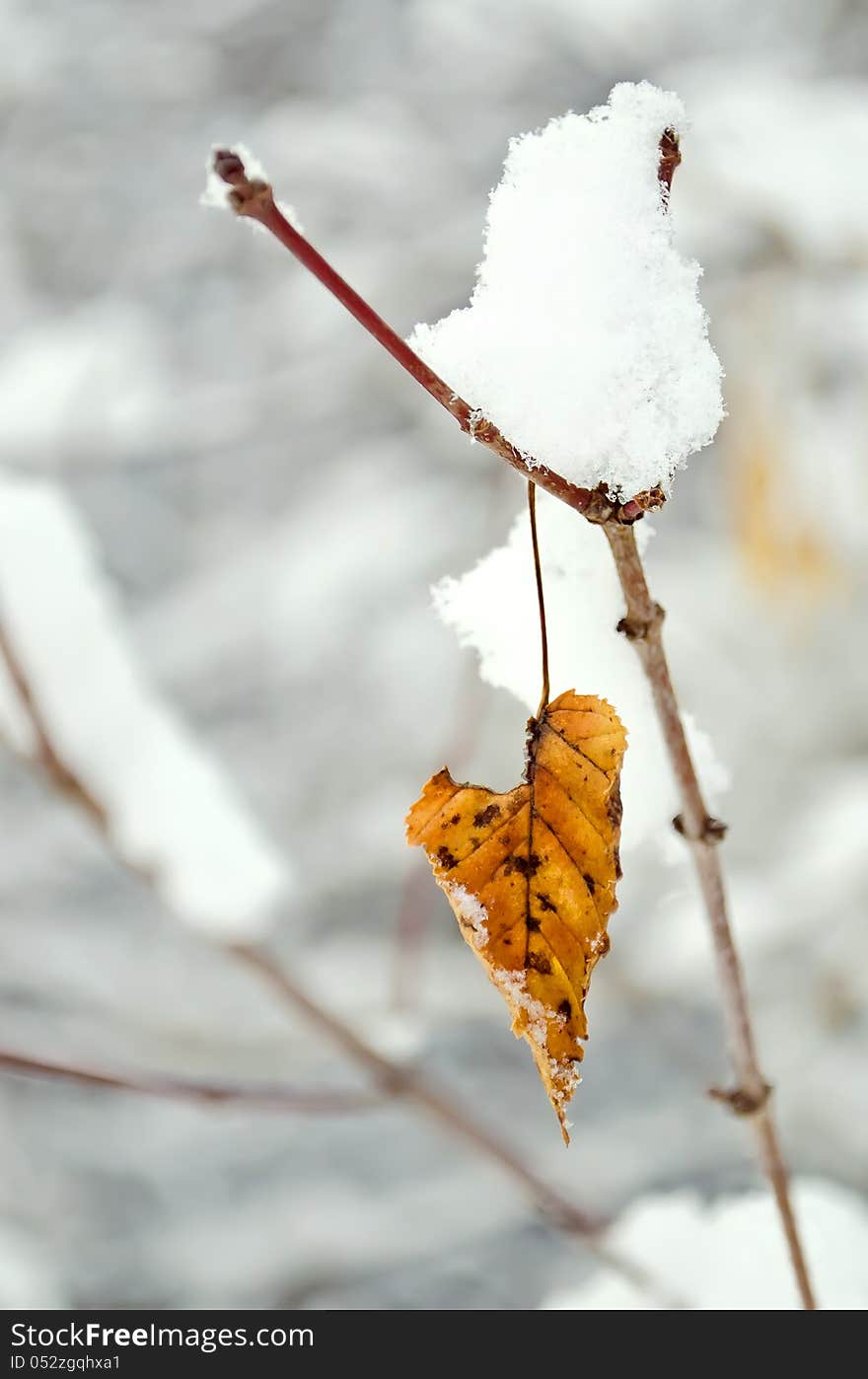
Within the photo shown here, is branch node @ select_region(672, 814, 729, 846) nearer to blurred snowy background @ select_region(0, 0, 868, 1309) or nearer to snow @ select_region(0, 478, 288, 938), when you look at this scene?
snow @ select_region(0, 478, 288, 938)

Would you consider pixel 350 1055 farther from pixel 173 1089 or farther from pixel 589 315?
pixel 589 315

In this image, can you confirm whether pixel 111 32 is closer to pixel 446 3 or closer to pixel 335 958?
pixel 446 3

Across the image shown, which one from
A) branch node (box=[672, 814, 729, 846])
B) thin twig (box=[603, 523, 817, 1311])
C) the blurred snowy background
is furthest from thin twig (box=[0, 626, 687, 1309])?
the blurred snowy background

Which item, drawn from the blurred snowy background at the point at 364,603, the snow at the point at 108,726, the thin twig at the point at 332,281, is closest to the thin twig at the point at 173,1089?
the snow at the point at 108,726

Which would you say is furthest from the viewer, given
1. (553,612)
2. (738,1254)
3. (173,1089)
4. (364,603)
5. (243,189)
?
(364,603)

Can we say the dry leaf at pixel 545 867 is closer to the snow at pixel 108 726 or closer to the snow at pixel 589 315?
the snow at pixel 589 315

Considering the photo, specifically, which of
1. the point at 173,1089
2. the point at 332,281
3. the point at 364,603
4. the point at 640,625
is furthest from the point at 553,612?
the point at 364,603
